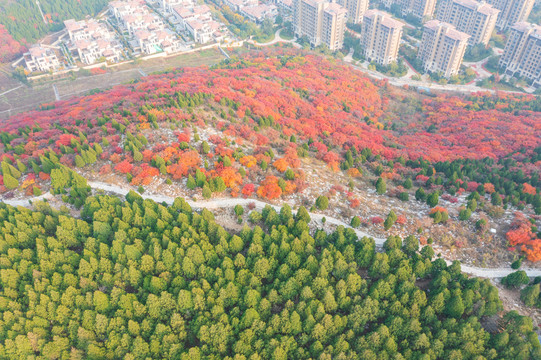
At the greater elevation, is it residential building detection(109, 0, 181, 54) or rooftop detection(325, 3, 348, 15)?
rooftop detection(325, 3, 348, 15)

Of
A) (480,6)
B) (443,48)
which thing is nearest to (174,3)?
(443,48)

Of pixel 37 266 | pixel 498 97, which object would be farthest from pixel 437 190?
pixel 498 97

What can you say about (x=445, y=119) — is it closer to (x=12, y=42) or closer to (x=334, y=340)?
(x=334, y=340)

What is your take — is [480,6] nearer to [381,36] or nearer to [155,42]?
[381,36]

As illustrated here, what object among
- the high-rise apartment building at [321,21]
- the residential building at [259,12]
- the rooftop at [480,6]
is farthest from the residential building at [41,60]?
the rooftop at [480,6]

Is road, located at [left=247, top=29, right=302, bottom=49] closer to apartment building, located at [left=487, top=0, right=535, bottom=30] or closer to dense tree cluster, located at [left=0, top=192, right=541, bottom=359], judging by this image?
apartment building, located at [left=487, top=0, right=535, bottom=30]

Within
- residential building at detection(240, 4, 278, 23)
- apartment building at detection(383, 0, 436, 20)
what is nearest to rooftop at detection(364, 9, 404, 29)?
apartment building at detection(383, 0, 436, 20)

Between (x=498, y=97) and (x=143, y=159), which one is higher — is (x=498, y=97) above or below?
below
